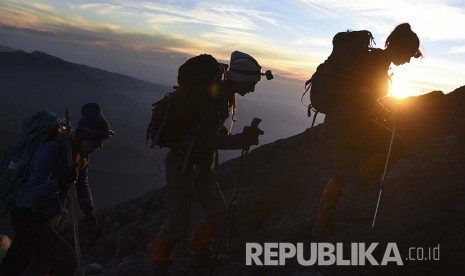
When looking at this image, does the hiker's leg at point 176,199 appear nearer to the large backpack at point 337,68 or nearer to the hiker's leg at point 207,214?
the hiker's leg at point 207,214

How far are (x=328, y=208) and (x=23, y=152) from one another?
4.69m

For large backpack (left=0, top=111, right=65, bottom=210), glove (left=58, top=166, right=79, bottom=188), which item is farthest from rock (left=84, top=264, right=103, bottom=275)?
glove (left=58, top=166, right=79, bottom=188)

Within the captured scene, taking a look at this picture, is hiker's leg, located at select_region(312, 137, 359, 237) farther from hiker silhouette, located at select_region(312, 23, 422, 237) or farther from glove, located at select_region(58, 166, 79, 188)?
glove, located at select_region(58, 166, 79, 188)

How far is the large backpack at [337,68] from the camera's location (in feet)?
21.3

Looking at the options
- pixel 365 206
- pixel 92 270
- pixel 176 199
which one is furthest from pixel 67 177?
pixel 92 270

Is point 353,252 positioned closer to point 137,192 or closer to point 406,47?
point 406,47

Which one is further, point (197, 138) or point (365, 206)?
point (365, 206)

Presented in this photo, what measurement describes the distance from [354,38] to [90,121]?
13.0 ft

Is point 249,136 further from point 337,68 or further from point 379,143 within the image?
point 379,143

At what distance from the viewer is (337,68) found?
262 inches

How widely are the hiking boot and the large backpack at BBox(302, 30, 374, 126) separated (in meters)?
1.25

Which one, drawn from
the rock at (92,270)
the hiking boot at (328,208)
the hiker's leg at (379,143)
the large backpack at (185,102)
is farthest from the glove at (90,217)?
the rock at (92,270)

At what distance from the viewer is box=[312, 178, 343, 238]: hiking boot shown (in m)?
7.12

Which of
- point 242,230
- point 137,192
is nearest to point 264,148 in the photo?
point 242,230
